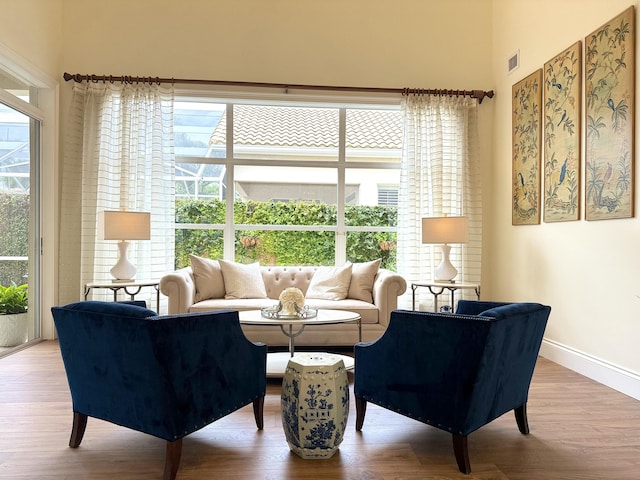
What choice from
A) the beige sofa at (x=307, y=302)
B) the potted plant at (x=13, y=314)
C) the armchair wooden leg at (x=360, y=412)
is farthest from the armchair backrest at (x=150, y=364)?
the potted plant at (x=13, y=314)

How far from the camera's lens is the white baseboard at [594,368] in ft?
9.71

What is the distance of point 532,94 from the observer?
4.17 meters

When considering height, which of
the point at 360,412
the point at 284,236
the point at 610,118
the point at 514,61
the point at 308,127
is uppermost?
the point at 514,61

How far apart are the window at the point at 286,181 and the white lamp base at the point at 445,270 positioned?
2.46 ft

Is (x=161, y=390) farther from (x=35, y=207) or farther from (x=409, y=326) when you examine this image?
(x=35, y=207)

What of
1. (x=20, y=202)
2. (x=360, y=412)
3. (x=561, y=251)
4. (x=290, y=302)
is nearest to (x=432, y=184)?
(x=561, y=251)

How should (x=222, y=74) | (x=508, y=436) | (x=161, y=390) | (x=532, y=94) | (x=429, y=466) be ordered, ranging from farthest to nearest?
1. (x=222, y=74)
2. (x=532, y=94)
3. (x=508, y=436)
4. (x=429, y=466)
5. (x=161, y=390)

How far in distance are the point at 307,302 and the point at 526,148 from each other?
258cm

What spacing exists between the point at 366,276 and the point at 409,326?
2.26 metres

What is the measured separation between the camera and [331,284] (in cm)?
429

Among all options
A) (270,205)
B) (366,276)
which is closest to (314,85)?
(270,205)

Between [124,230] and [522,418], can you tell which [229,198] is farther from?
[522,418]

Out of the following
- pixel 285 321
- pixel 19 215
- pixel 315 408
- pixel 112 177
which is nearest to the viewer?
pixel 315 408

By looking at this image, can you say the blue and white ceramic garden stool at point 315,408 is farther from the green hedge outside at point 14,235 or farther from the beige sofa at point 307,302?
the green hedge outside at point 14,235
